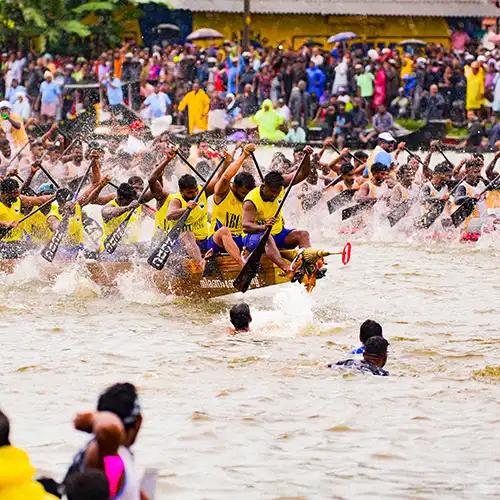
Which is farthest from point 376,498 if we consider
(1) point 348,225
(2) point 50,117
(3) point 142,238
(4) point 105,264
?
(2) point 50,117

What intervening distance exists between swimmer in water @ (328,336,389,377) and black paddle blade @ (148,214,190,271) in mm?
3210

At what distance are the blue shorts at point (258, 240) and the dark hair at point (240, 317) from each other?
1323 millimetres

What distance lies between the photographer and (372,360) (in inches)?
373

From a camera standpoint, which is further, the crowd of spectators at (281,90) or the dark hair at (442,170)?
the crowd of spectators at (281,90)

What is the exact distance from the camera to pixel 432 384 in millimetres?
9773

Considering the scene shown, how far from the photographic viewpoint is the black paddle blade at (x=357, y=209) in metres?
18.3

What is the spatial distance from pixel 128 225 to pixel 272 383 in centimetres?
446

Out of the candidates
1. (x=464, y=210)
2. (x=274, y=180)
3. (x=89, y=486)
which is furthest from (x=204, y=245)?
(x=89, y=486)

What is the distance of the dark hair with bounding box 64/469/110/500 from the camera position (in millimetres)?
5121

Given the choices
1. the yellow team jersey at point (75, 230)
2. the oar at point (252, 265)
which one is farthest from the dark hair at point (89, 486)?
the yellow team jersey at point (75, 230)

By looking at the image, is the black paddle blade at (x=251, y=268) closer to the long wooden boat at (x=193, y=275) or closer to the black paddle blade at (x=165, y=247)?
the long wooden boat at (x=193, y=275)

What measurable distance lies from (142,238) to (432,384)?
561 centimetres

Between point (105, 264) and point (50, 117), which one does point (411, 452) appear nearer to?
point (105, 264)

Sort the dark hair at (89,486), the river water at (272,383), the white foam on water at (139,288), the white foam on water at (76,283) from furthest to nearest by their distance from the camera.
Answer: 1. the white foam on water at (76,283)
2. the white foam on water at (139,288)
3. the river water at (272,383)
4. the dark hair at (89,486)
